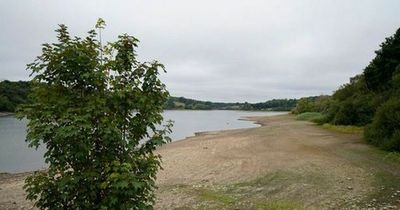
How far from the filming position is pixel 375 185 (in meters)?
12.8

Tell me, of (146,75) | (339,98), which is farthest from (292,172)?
(339,98)

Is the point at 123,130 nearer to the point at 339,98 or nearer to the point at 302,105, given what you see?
the point at 339,98

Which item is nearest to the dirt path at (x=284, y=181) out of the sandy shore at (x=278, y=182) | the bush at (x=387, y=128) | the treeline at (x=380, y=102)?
the sandy shore at (x=278, y=182)

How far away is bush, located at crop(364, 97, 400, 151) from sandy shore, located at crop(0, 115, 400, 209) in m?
0.75

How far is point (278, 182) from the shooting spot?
45.3 ft

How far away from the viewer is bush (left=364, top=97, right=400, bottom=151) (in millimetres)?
20144

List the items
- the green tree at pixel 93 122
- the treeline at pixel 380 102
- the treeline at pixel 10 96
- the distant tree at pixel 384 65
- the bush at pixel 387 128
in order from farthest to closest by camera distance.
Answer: the treeline at pixel 10 96, the distant tree at pixel 384 65, the treeline at pixel 380 102, the bush at pixel 387 128, the green tree at pixel 93 122

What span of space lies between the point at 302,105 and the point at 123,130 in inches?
3808

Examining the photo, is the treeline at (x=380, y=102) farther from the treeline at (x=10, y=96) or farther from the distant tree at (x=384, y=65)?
the treeline at (x=10, y=96)

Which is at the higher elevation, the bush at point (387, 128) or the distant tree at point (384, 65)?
the distant tree at point (384, 65)

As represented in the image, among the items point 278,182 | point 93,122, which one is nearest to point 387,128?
point 278,182

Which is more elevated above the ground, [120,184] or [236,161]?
[120,184]

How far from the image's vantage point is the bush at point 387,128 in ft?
66.1

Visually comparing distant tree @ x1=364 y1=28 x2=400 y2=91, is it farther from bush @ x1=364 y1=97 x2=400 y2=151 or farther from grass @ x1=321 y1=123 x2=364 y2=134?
bush @ x1=364 y1=97 x2=400 y2=151
